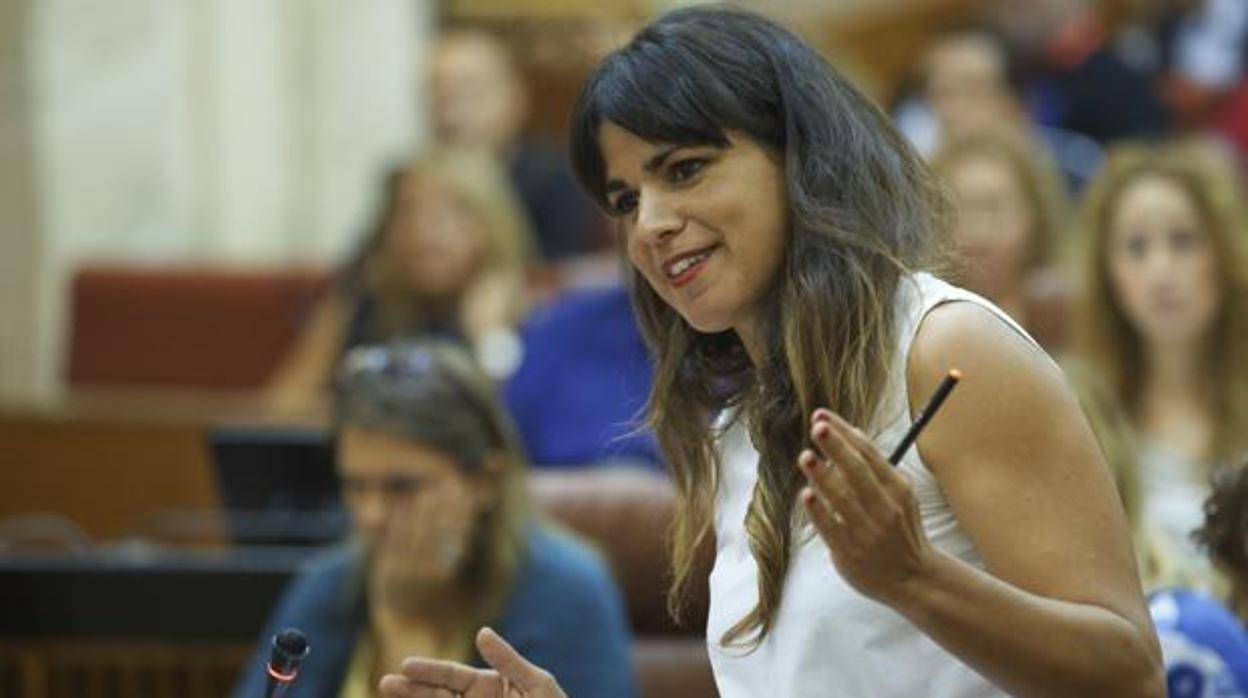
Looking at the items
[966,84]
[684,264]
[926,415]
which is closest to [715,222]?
[684,264]

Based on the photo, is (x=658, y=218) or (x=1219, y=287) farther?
(x=1219, y=287)

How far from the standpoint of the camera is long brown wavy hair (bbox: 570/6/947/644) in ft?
8.44

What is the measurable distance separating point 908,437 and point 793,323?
269mm

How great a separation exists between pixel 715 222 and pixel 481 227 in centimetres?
503

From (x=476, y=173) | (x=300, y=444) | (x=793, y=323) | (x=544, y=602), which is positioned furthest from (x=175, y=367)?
(x=793, y=323)

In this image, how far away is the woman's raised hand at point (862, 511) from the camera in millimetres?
2232

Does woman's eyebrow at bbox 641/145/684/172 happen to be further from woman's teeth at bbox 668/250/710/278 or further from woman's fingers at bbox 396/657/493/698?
woman's fingers at bbox 396/657/493/698

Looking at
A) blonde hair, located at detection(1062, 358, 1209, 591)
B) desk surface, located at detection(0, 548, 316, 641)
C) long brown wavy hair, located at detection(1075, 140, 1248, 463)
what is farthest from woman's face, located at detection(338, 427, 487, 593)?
long brown wavy hair, located at detection(1075, 140, 1248, 463)

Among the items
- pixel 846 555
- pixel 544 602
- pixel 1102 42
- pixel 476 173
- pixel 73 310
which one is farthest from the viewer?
pixel 1102 42

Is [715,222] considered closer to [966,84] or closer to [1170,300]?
[1170,300]

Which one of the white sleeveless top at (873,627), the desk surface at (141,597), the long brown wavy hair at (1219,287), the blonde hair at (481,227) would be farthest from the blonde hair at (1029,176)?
the white sleeveless top at (873,627)

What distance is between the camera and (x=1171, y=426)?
586cm

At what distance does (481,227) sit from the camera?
7.61 metres

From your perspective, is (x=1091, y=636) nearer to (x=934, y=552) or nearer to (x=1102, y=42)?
(x=934, y=552)
